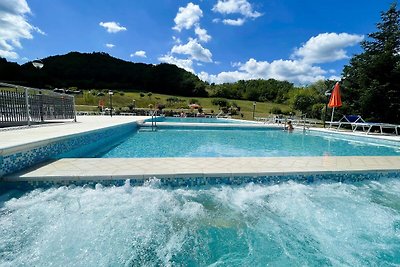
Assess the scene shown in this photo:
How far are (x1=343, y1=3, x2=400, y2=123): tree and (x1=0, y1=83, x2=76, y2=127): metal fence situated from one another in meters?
17.1

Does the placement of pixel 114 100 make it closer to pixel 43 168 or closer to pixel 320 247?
pixel 43 168

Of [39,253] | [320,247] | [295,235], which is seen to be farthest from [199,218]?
[39,253]

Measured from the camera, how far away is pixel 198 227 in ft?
9.43

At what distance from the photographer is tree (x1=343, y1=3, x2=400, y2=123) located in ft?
45.5

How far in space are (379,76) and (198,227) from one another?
17.0 meters

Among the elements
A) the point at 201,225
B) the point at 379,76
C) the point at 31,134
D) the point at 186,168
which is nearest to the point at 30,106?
the point at 31,134

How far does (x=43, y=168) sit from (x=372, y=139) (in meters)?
11.9

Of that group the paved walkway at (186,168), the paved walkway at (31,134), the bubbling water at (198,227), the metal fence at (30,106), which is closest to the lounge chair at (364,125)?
the paved walkway at (186,168)

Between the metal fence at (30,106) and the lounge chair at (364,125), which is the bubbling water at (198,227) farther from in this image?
the lounge chair at (364,125)

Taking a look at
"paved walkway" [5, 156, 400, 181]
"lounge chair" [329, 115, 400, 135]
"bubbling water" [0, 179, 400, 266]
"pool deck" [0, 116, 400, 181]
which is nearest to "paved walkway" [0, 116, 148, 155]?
"pool deck" [0, 116, 400, 181]

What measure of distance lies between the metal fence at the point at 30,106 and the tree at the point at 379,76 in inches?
674

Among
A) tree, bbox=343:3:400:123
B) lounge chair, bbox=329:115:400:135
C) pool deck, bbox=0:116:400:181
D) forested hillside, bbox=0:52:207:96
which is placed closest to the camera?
pool deck, bbox=0:116:400:181

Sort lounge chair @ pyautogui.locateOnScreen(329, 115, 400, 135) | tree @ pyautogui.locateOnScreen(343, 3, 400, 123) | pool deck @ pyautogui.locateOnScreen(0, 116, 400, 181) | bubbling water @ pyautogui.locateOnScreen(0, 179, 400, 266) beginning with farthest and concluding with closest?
tree @ pyautogui.locateOnScreen(343, 3, 400, 123), lounge chair @ pyautogui.locateOnScreen(329, 115, 400, 135), pool deck @ pyautogui.locateOnScreen(0, 116, 400, 181), bubbling water @ pyautogui.locateOnScreen(0, 179, 400, 266)

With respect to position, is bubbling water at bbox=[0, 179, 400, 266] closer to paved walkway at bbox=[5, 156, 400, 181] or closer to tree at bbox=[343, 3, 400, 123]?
paved walkway at bbox=[5, 156, 400, 181]
